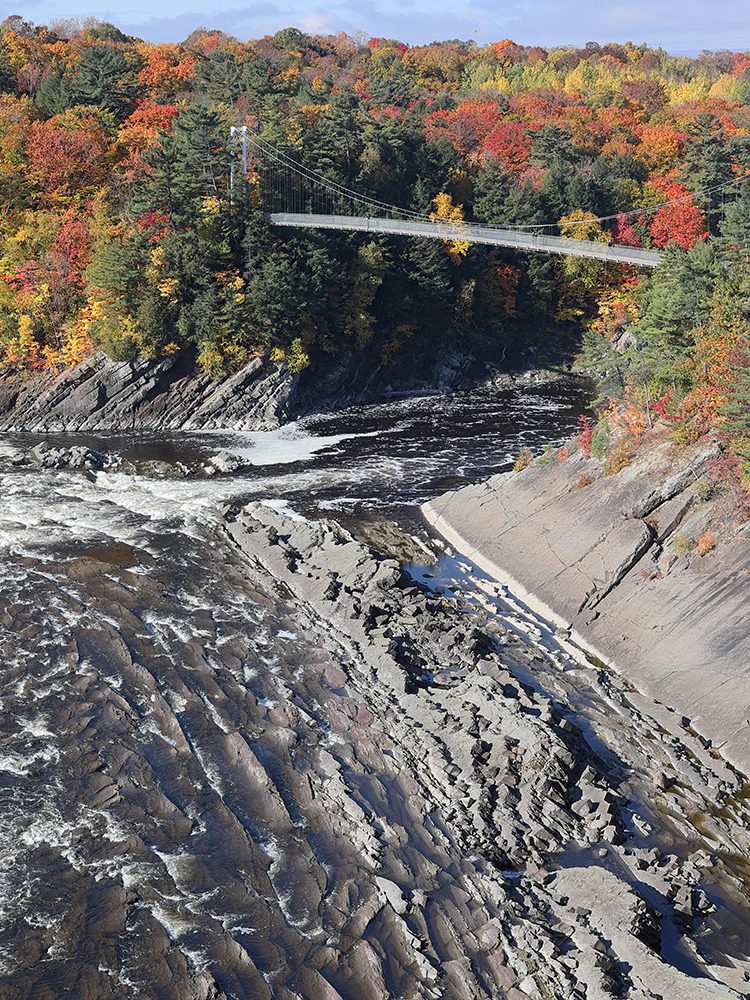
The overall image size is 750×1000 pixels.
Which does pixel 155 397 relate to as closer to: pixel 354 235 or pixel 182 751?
pixel 354 235

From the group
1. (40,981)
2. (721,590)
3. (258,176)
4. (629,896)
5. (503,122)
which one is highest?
(503,122)

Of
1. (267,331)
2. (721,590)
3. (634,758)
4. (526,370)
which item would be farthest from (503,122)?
(634,758)

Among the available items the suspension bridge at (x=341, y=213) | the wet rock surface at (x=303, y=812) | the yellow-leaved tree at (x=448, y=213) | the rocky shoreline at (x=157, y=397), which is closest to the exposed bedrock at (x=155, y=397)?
the rocky shoreline at (x=157, y=397)

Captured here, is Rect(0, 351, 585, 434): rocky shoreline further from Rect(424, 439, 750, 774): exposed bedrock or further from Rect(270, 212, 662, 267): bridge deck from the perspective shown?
Rect(424, 439, 750, 774): exposed bedrock

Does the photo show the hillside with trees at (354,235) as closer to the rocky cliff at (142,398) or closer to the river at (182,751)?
the rocky cliff at (142,398)

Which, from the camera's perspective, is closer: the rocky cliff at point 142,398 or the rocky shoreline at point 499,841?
the rocky shoreline at point 499,841

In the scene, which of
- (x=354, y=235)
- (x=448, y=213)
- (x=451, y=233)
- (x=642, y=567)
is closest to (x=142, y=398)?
(x=354, y=235)

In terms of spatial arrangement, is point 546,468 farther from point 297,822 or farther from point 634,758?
point 297,822
